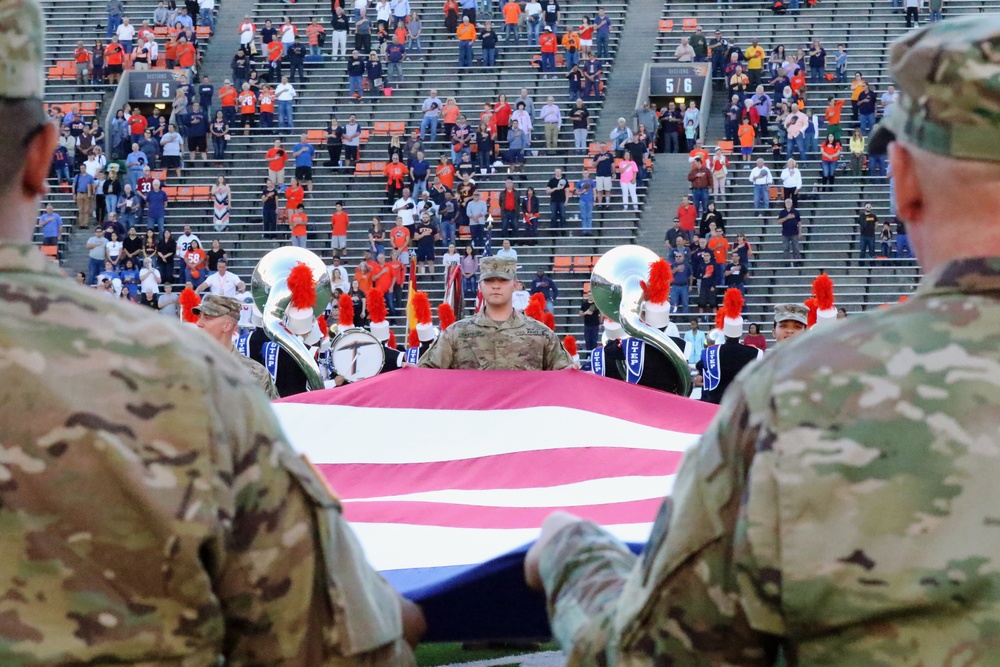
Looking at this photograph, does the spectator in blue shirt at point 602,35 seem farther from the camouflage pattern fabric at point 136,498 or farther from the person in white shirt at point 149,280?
the camouflage pattern fabric at point 136,498

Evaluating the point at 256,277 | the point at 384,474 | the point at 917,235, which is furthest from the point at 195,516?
the point at 256,277

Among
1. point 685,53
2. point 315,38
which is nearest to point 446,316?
point 685,53

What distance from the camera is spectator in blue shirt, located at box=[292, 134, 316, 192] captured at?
28219mm

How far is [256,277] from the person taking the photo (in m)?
9.66

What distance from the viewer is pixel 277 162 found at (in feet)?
92.3

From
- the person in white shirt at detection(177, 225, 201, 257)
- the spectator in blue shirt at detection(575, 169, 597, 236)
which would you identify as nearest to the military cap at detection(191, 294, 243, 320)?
the person in white shirt at detection(177, 225, 201, 257)

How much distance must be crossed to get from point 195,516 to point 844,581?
0.70m

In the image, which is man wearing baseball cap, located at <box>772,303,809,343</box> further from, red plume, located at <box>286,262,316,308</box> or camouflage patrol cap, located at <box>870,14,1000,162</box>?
camouflage patrol cap, located at <box>870,14,1000,162</box>

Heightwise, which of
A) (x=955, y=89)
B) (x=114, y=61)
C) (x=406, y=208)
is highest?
(x=955, y=89)

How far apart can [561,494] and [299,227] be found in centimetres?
2153

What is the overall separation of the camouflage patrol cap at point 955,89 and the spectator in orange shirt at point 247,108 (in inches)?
1127

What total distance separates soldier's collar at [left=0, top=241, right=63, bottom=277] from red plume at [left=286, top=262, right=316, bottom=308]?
698cm

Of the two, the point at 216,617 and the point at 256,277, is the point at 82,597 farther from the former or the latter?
the point at 256,277

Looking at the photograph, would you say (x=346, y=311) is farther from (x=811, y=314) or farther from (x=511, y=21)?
(x=511, y=21)
